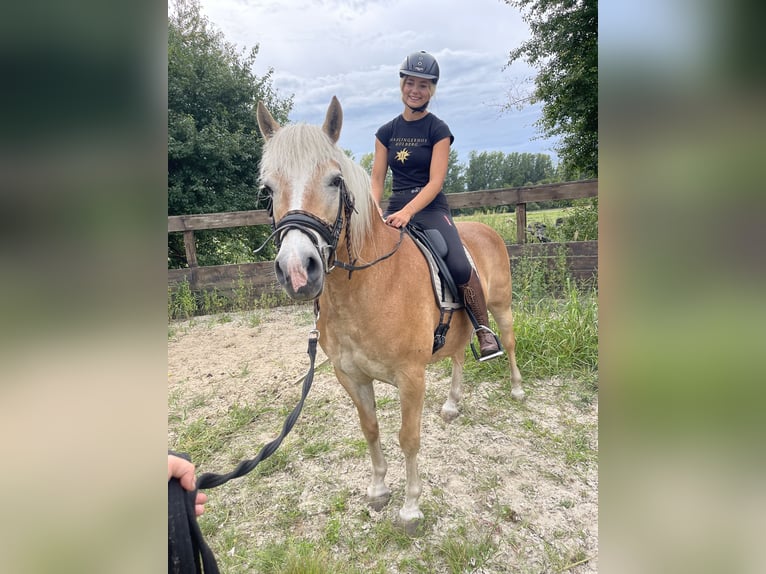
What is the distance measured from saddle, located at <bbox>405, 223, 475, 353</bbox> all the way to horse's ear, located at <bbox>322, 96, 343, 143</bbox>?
2.65 ft

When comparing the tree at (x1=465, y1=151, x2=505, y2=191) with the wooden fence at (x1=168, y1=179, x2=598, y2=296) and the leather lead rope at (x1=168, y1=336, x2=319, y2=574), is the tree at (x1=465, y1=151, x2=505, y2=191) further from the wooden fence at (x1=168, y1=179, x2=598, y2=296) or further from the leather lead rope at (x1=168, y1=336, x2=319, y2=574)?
the leather lead rope at (x1=168, y1=336, x2=319, y2=574)

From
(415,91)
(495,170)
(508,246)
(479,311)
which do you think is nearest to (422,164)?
(415,91)

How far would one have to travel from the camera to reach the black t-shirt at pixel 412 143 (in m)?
2.60

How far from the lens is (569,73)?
26.2ft

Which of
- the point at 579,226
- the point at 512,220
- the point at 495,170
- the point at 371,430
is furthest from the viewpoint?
the point at 495,170

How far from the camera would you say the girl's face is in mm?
2537

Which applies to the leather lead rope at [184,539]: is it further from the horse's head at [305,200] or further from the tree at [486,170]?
the tree at [486,170]

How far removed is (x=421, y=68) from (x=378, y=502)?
286cm

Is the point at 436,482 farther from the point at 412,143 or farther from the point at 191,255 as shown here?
the point at 191,255

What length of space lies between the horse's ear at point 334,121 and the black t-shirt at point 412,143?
84 centimetres

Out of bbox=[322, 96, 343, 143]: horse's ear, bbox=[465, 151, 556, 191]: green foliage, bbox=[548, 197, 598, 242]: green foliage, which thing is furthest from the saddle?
bbox=[465, 151, 556, 191]: green foliage

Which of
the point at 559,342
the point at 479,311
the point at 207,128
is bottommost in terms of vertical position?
the point at 559,342
